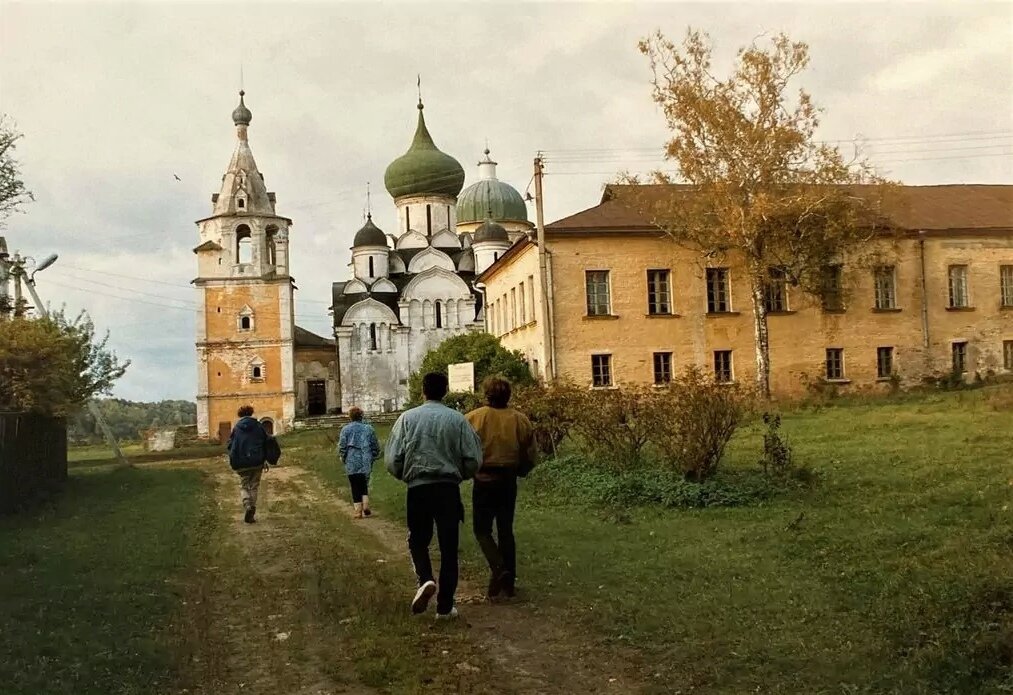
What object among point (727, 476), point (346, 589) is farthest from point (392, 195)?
point (346, 589)

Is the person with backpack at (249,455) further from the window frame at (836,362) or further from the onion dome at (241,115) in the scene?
the onion dome at (241,115)

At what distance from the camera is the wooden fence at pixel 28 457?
17.0m

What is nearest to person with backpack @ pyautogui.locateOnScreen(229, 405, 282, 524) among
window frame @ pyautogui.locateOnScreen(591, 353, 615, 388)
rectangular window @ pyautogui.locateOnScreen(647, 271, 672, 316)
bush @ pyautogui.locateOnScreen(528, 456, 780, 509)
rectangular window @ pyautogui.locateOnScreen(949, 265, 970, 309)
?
bush @ pyautogui.locateOnScreen(528, 456, 780, 509)

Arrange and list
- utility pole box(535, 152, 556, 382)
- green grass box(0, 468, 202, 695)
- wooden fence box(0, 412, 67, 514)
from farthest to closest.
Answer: utility pole box(535, 152, 556, 382)
wooden fence box(0, 412, 67, 514)
green grass box(0, 468, 202, 695)

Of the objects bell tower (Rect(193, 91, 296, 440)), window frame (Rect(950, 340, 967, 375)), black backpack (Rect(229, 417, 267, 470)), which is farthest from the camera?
bell tower (Rect(193, 91, 296, 440))

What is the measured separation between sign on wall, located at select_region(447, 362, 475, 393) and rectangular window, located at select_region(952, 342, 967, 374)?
62.4 feet

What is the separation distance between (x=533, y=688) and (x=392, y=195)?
57985mm

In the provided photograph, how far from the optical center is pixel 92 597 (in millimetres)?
8961

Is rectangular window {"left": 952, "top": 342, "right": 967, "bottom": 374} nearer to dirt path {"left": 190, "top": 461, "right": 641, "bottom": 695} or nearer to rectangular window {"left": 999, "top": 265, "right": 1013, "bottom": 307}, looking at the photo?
rectangular window {"left": 999, "top": 265, "right": 1013, "bottom": 307}

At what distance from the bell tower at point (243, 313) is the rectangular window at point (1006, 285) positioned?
108 feet

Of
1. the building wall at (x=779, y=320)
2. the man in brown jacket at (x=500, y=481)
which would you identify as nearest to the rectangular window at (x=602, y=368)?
the building wall at (x=779, y=320)

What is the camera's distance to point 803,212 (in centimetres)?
3027

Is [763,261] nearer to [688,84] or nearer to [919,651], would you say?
[688,84]

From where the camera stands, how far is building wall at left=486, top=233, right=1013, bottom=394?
32531 millimetres
